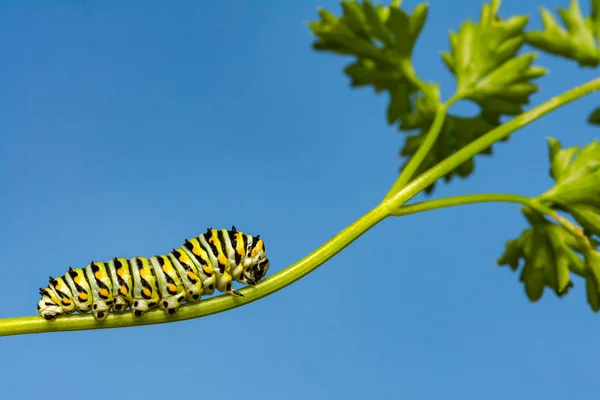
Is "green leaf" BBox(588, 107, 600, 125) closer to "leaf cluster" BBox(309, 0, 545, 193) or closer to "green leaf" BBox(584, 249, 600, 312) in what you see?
"leaf cluster" BBox(309, 0, 545, 193)

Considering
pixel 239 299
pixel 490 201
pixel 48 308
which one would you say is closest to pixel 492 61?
pixel 490 201

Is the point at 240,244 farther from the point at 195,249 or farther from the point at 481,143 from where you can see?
the point at 481,143

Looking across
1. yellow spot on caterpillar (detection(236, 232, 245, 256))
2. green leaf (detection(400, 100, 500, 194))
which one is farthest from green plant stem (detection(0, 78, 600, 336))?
green leaf (detection(400, 100, 500, 194))

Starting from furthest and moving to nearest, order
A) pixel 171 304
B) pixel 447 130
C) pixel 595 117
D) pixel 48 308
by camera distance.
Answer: pixel 447 130
pixel 595 117
pixel 171 304
pixel 48 308

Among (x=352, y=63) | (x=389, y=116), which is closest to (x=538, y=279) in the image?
(x=389, y=116)

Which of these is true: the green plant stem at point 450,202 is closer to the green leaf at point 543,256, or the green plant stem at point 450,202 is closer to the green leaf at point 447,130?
the green leaf at point 543,256

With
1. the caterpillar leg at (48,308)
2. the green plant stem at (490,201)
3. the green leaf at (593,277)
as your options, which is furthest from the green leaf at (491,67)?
the caterpillar leg at (48,308)

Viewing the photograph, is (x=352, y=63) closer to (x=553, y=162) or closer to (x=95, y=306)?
(x=553, y=162)
